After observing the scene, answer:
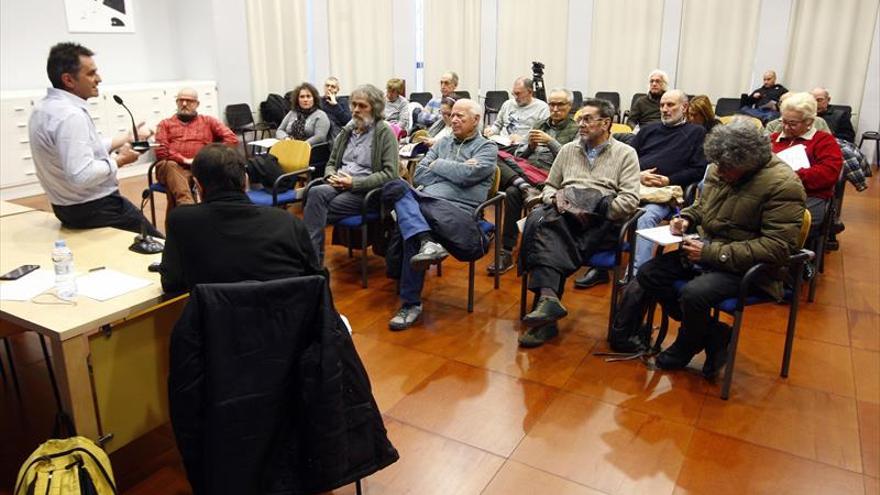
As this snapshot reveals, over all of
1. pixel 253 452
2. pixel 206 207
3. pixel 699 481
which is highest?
pixel 206 207

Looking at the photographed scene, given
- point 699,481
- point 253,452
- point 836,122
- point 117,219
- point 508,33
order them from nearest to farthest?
point 253,452 < point 699,481 < point 117,219 < point 836,122 < point 508,33

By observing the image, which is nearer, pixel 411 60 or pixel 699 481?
pixel 699 481

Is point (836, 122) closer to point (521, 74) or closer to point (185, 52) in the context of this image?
point (521, 74)

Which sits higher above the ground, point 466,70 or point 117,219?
point 466,70

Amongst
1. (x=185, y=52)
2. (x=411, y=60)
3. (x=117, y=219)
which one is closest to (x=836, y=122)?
(x=411, y=60)

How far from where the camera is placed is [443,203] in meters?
3.57

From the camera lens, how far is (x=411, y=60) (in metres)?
10.1

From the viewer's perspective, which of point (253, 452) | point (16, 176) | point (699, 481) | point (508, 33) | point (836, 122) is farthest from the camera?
point (508, 33)

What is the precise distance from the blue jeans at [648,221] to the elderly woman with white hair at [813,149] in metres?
0.81

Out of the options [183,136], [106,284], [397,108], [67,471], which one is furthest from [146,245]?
[397,108]

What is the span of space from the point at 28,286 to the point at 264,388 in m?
0.96

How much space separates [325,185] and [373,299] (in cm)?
A: 79

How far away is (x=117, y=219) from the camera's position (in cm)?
295

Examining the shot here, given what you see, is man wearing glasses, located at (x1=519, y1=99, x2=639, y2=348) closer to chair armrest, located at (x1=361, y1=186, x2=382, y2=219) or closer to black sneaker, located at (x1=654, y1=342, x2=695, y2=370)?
black sneaker, located at (x1=654, y1=342, x2=695, y2=370)
